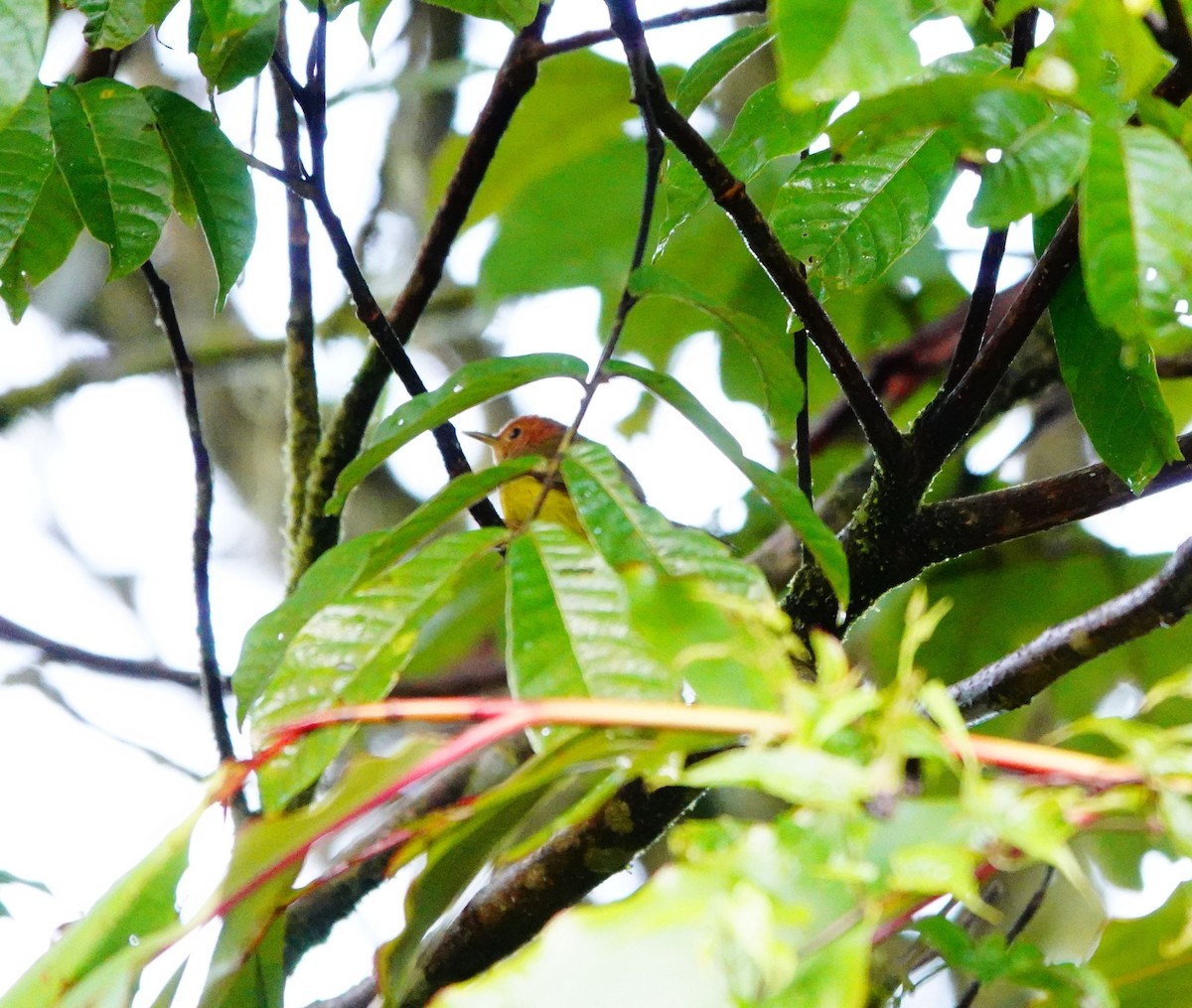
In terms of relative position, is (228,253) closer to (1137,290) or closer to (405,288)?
(405,288)

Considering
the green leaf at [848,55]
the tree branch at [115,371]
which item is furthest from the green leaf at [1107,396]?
the tree branch at [115,371]

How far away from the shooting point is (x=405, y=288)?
183 cm

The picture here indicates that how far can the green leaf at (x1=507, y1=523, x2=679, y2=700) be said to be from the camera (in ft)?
2.34

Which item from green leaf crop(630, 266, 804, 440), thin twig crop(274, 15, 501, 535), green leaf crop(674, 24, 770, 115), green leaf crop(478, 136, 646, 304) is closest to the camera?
green leaf crop(630, 266, 804, 440)

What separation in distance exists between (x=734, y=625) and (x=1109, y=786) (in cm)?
18

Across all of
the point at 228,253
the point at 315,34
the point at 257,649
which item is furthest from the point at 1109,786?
the point at 315,34

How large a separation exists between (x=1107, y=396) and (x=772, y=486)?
37 cm

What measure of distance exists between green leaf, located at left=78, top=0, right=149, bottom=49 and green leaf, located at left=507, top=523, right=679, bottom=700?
0.64 meters

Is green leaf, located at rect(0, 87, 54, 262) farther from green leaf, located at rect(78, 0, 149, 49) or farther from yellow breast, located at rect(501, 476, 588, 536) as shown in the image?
yellow breast, located at rect(501, 476, 588, 536)

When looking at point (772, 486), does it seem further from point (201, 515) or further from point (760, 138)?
point (201, 515)

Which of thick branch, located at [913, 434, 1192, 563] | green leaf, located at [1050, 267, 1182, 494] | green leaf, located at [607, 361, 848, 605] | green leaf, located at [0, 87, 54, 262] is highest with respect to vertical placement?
green leaf, located at [0, 87, 54, 262]

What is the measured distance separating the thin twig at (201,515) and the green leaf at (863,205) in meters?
0.88

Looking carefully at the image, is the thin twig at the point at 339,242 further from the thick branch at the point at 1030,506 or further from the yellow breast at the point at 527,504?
the yellow breast at the point at 527,504

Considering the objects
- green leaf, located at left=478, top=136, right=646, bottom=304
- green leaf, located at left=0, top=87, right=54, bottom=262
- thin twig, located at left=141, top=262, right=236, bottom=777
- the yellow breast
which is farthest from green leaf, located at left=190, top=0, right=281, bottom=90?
the yellow breast
